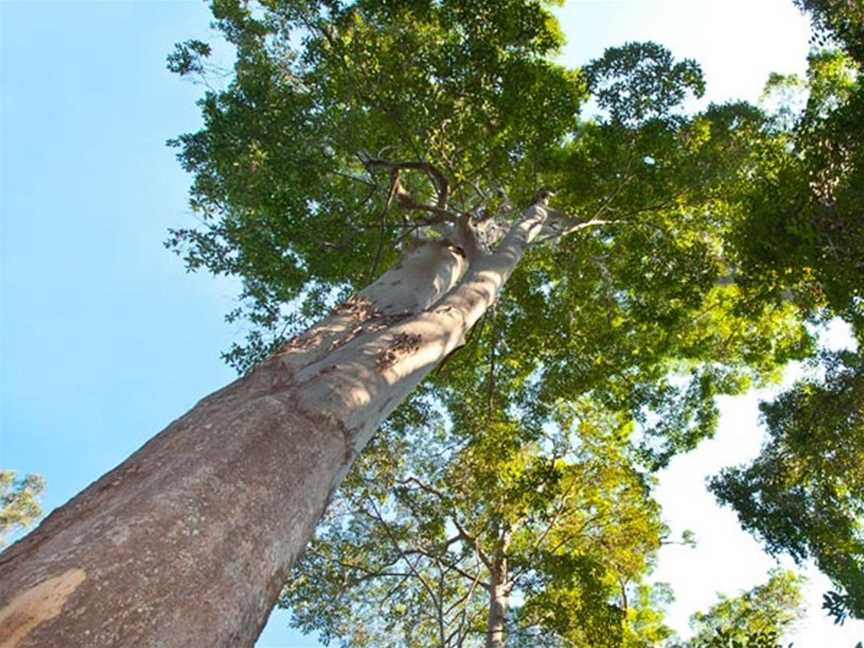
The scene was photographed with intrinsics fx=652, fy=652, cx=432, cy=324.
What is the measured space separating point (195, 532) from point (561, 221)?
28.7ft

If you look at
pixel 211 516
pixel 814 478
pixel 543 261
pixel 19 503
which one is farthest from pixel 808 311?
pixel 19 503

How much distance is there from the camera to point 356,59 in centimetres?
840

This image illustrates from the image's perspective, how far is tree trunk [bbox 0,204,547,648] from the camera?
172 cm

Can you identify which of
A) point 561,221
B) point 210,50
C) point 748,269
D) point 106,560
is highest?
point 210,50

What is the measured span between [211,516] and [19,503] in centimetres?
3063

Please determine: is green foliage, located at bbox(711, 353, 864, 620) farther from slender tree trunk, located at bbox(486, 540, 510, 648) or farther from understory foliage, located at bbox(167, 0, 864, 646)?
slender tree trunk, located at bbox(486, 540, 510, 648)

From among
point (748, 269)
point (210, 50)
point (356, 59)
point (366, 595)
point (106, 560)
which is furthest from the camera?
point (366, 595)

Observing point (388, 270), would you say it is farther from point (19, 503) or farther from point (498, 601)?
point (19, 503)

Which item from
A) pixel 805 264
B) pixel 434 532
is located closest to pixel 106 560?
pixel 805 264

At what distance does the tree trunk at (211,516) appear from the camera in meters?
1.72

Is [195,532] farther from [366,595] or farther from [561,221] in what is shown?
[366,595]

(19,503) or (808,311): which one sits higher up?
(19,503)

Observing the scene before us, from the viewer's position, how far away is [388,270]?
21.0ft

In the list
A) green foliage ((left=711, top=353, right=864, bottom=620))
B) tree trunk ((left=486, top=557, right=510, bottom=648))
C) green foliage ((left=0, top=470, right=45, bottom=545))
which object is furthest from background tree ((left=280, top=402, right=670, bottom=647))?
green foliage ((left=0, top=470, right=45, bottom=545))
